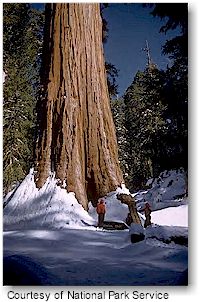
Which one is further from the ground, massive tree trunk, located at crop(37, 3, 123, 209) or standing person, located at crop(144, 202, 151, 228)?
massive tree trunk, located at crop(37, 3, 123, 209)

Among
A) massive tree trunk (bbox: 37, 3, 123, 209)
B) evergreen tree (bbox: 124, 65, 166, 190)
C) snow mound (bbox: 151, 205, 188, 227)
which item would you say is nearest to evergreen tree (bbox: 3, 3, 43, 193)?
massive tree trunk (bbox: 37, 3, 123, 209)

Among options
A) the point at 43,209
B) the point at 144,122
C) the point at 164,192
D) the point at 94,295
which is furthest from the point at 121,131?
the point at 94,295

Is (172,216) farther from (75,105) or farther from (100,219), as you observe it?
(75,105)

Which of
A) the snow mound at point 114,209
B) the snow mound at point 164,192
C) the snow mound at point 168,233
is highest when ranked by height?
the snow mound at point 164,192

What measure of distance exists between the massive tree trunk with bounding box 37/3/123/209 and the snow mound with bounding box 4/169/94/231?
7 centimetres

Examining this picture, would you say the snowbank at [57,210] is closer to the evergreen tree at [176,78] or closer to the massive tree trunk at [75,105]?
the massive tree trunk at [75,105]

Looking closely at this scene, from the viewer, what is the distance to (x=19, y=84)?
3.90m

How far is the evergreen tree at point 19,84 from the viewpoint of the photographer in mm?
3807

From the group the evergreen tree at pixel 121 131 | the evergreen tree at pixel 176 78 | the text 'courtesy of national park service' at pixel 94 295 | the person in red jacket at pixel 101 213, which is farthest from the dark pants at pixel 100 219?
the evergreen tree at pixel 176 78

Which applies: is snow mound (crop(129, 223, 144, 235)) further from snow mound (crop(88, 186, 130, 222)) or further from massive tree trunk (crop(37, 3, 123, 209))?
massive tree trunk (crop(37, 3, 123, 209))

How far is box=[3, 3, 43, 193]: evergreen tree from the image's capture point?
12.5 feet

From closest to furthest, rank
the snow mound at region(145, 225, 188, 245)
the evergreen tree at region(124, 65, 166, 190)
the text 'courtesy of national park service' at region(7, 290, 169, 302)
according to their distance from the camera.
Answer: the text 'courtesy of national park service' at region(7, 290, 169, 302)
the snow mound at region(145, 225, 188, 245)
the evergreen tree at region(124, 65, 166, 190)

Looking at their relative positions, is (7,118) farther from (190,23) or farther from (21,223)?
(190,23)

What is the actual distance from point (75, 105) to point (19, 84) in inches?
16.0
